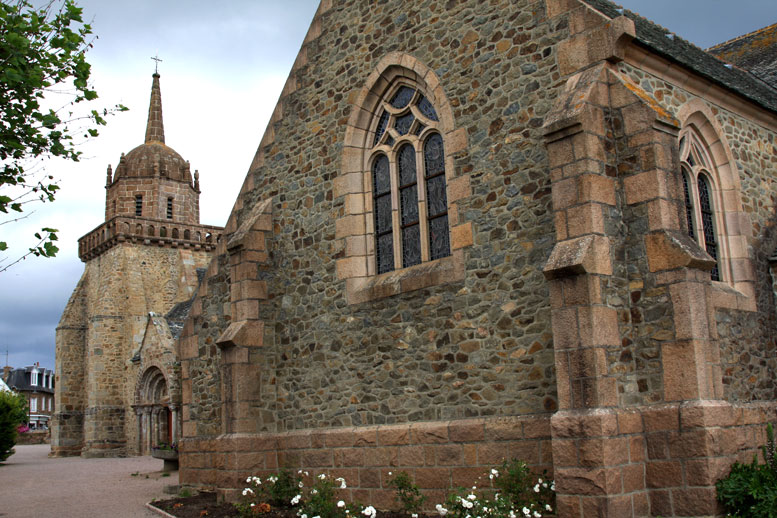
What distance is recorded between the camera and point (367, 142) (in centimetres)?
1295

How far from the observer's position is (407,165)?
12258 millimetres

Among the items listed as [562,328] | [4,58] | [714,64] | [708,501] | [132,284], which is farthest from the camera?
[132,284]

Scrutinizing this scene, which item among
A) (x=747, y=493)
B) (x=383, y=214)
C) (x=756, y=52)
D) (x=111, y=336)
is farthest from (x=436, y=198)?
(x=111, y=336)

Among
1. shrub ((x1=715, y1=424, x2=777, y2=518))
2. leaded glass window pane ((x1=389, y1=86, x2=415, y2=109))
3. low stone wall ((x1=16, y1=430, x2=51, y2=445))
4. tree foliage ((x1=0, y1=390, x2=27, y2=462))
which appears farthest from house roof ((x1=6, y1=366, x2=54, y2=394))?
shrub ((x1=715, y1=424, x2=777, y2=518))

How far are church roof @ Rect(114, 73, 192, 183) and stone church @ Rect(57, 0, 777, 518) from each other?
89.7 feet

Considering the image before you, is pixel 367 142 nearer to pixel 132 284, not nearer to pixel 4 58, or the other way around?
pixel 4 58

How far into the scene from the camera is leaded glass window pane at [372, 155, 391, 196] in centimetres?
1259

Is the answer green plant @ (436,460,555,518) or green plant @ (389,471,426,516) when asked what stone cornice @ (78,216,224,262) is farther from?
green plant @ (436,460,555,518)

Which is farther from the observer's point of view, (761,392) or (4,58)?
(761,392)

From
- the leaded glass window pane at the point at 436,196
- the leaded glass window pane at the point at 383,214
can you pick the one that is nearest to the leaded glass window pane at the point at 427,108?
the leaded glass window pane at the point at 436,196

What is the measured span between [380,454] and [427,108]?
5379mm

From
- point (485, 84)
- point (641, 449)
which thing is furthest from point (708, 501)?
point (485, 84)

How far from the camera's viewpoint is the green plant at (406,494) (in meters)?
10.3

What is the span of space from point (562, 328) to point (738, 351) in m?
2.98
